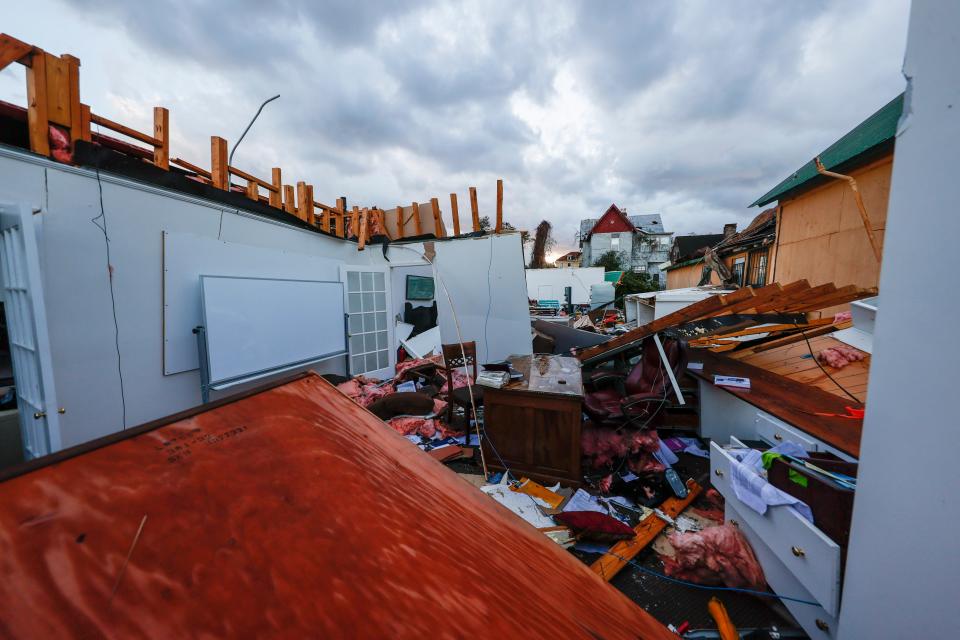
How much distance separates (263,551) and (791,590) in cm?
250

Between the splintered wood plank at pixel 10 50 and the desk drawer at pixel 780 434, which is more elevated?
the splintered wood plank at pixel 10 50

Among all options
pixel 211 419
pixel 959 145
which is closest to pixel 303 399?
pixel 211 419

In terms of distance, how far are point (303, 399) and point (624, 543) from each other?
254cm

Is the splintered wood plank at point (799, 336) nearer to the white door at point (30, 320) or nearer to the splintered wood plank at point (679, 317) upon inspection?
the splintered wood plank at point (679, 317)

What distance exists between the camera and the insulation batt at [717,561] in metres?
1.98

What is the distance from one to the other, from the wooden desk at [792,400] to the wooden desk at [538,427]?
1.50 meters

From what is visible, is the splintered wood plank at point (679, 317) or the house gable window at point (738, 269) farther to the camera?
the house gable window at point (738, 269)

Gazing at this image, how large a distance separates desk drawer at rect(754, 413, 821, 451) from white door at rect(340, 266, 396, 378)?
5327 mm

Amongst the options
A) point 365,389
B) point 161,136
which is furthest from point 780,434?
point 161,136

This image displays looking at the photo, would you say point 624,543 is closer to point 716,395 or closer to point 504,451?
point 504,451

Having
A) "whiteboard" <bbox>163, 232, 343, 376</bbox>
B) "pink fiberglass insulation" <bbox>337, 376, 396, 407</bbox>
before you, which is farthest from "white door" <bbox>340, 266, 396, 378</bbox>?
"whiteboard" <bbox>163, 232, 343, 376</bbox>

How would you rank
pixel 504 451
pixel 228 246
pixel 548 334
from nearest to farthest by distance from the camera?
pixel 504 451
pixel 228 246
pixel 548 334

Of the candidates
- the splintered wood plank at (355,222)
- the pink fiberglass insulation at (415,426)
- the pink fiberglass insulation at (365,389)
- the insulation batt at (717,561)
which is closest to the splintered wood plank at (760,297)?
the insulation batt at (717,561)

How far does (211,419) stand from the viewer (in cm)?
84
